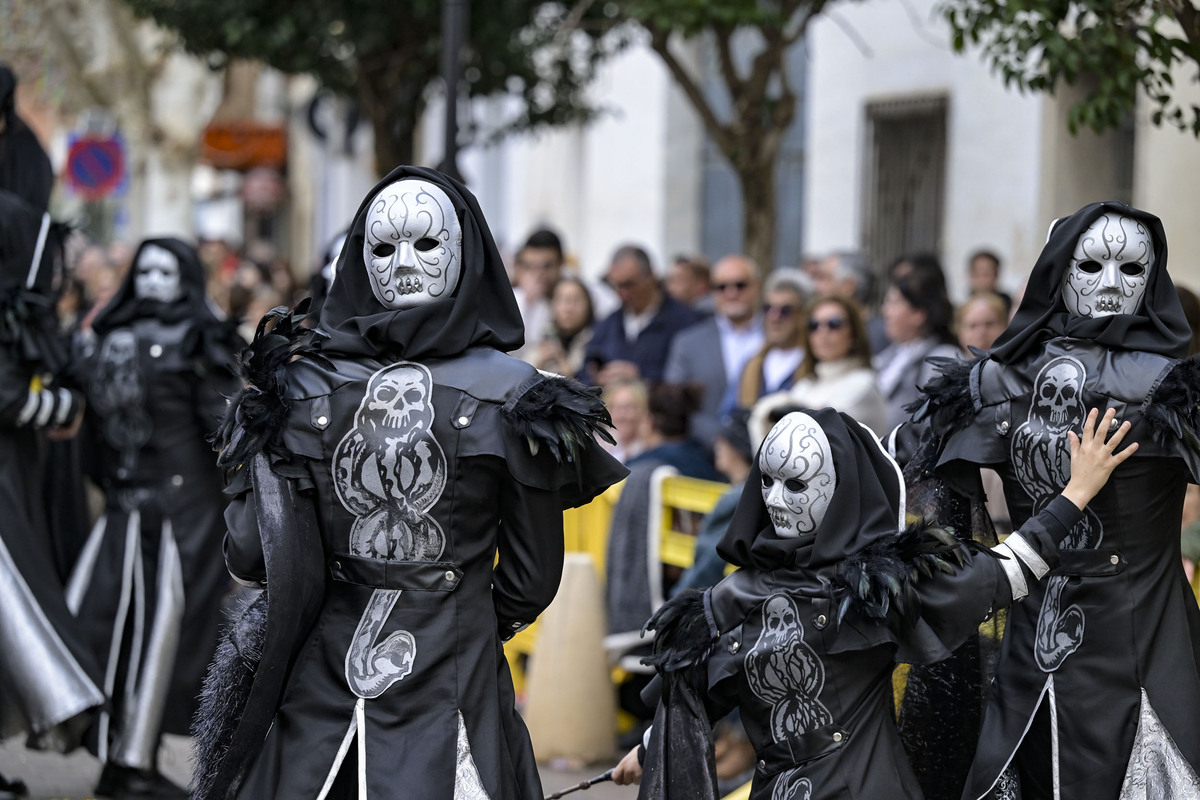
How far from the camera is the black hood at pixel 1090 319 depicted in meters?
4.55

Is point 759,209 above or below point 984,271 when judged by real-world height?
above

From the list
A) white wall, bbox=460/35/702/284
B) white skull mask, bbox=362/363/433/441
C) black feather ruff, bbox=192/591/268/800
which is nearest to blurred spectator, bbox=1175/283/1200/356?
white skull mask, bbox=362/363/433/441

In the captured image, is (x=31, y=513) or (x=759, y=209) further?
(x=759, y=209)

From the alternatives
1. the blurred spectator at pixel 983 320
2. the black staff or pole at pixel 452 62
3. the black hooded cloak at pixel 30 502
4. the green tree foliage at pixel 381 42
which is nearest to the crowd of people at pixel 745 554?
the black hooded cloak at pixel 30 502

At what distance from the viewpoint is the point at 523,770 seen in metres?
4.20

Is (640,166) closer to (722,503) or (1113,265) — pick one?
(722,503)

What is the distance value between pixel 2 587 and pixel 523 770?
2.95 metres

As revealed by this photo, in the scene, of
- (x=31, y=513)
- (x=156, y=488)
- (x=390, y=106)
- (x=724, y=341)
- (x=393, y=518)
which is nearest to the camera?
(x=393, y=518)

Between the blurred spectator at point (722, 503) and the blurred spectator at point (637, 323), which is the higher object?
the blurred spectator at point (637, 323)

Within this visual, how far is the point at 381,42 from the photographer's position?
1331 centimetres

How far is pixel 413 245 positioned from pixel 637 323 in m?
6.51

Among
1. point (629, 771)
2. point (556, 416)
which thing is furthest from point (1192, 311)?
point (556, 416)

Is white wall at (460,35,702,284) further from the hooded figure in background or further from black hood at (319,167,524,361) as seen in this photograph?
black hood at (319,167,524,361)

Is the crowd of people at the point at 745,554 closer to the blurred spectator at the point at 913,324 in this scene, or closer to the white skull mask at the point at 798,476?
the white skull mask at the point at 798,476
